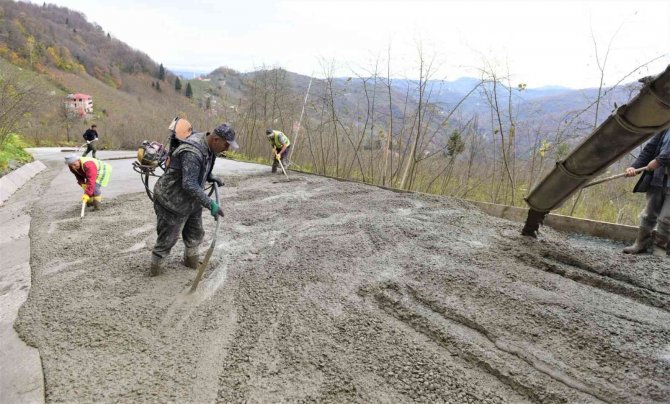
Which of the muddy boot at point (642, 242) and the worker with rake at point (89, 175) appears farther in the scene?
the worker with rake at point (89, 175)

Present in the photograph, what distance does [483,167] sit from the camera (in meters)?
7.64

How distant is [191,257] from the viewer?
3537mm

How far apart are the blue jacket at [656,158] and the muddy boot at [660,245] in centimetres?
51

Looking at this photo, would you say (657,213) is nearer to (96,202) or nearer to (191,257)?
(191,257)

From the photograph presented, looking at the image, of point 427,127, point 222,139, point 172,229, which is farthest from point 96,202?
point 427,127

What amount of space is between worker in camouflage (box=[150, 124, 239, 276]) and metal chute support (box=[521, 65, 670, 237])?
116 inches

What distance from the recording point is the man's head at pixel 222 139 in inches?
116

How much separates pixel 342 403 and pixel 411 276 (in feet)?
5.34

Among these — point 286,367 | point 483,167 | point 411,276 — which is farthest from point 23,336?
point 483,167

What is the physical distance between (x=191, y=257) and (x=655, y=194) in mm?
4826

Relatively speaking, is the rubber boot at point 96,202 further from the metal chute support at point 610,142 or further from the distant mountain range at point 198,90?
the metal chute support at point 610,142

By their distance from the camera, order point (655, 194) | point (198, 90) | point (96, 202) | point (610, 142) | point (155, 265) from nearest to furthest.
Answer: point (610, 142) < point (155, 265) < point (655, 194) < point (96, 202) < point (198, 90)

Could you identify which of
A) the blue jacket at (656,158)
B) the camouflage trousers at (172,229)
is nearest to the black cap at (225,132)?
the camouflage trousers at (172,229)

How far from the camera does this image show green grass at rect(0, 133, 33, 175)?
776 cm
